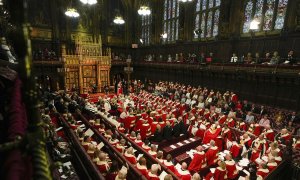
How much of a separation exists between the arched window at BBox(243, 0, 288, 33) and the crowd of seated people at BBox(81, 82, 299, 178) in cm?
630

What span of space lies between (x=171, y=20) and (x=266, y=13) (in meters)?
12.6

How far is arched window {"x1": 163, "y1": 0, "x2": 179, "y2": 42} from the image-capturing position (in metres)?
24.9

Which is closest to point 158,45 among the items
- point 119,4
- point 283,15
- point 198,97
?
point 119,4

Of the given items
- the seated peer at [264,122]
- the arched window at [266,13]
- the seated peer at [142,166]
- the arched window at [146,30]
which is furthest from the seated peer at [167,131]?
the arched window at [146,30]

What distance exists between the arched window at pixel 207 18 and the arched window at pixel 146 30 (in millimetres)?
9574

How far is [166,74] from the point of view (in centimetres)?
2438

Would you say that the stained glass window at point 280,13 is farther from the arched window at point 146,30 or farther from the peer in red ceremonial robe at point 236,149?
the arched window at point 146,30

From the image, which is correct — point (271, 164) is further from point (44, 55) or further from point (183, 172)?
point (44, 55)

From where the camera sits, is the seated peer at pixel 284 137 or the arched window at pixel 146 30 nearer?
the seated peer at pixel 284 137

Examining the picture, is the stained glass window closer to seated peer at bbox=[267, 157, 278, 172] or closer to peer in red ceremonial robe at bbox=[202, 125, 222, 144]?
peer in red ceremonial robe at bbox=[202, 125, 222, 144]

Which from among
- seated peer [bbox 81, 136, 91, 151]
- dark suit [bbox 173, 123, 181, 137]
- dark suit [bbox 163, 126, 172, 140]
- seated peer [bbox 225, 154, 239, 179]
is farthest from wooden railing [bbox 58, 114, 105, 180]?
dark suit [bbox 173, 123, 181, 137]

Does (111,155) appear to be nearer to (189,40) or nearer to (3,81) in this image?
(3,81)

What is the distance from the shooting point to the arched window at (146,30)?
29.4 m

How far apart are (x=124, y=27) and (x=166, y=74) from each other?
1199cm
